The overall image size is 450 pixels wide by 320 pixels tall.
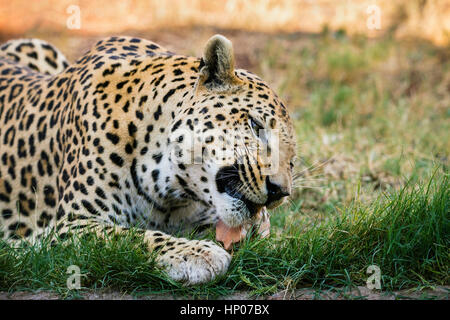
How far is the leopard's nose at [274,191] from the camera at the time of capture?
4602mm

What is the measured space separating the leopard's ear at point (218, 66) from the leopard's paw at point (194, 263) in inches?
46.0

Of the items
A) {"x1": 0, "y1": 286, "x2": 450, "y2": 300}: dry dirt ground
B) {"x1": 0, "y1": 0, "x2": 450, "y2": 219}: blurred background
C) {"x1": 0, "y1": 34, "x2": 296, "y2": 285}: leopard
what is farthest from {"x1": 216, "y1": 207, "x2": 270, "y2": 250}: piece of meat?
→ {"x1": 0, "y1": 0, "x2": 450, "y2": 219}: blurred background

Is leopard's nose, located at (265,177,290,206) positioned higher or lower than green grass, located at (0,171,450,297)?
higher

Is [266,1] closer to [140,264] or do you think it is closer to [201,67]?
[201,67]

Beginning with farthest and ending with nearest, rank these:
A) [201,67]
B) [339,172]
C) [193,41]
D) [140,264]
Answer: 1. [193,41]
2. [339,172]
3. [201,67]
4. [140,264]

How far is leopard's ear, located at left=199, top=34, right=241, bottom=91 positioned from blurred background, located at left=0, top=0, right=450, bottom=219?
1.89 metres

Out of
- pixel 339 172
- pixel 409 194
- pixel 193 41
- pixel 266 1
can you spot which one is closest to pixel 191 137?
pixel 409 194

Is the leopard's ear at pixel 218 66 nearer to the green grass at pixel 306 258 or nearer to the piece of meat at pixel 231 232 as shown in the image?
the piece of meat at pixel 231 232

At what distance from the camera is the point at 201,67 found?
5016 millimetres

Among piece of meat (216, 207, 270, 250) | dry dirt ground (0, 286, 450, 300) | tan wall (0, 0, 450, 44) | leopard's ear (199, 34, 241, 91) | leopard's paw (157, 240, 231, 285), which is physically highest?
leopard's ear (199, 34, 241, 91)

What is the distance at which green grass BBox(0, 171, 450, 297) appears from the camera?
4.58 meters

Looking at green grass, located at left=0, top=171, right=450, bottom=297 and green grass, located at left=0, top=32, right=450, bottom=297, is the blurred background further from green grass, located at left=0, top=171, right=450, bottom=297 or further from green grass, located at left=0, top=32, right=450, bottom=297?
green grass, located at left=0, top=171, right=450, bottom=297

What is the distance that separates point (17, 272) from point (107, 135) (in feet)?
3.89

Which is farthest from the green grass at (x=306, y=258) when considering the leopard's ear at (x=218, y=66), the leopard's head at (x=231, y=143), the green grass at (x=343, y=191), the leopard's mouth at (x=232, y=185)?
the leopard's ear at (x=218, y=66)
